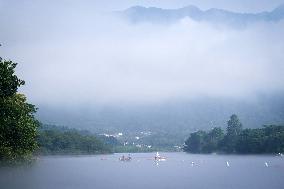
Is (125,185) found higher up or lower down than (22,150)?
lower down

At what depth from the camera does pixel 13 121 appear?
6750 centimetres

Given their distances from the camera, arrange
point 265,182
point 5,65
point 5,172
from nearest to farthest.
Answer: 1. point 5,65
2. point 265,182
3. point 5,172

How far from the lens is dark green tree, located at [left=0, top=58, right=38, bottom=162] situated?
2386 inches

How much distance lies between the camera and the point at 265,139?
198 metres

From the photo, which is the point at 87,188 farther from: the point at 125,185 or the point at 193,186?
the point at 193,186

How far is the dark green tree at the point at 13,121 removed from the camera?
60594 mm

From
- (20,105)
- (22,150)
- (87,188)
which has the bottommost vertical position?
(87,188)

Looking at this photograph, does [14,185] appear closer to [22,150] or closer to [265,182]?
[22,150]

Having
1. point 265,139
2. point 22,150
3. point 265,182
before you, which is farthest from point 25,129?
point 265,139

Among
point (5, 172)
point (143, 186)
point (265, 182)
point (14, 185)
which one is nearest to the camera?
point (14, 185)

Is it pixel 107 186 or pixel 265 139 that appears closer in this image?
pixel 107 186

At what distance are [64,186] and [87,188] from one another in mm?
4175

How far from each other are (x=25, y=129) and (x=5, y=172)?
2584cm

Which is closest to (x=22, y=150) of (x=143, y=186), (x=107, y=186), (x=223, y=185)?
(x=107, y=186)
